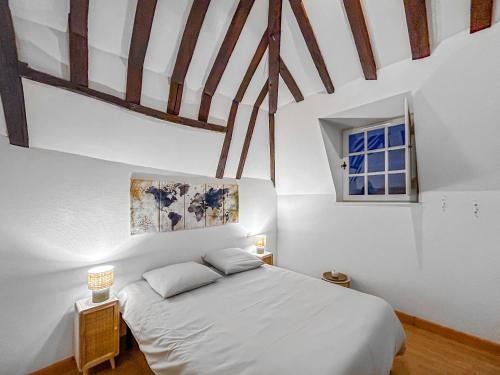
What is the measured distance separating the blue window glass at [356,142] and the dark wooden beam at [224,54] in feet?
6.37

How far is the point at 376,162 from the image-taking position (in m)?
2.95

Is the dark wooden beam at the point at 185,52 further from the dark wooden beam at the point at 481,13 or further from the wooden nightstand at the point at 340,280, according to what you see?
the wooden nightstand at the point at 340,280

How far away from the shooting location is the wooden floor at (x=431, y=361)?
1.81 m

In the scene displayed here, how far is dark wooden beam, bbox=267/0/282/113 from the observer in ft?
7.40

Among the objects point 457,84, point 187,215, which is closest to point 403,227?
point 457,84

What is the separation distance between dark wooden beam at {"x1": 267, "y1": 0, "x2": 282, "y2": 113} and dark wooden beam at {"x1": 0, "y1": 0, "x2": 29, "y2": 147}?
6.84 ft

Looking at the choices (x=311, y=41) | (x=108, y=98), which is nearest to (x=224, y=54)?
(x=311, y=41)

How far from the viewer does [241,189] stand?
130 inches

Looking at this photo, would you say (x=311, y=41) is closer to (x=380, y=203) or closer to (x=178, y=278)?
(x=380, y=203)

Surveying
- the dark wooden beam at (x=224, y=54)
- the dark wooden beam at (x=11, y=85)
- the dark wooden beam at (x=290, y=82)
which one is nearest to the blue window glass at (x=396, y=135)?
the dark wooden beam at (x=290, y=82)

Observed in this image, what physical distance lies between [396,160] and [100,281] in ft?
10.9

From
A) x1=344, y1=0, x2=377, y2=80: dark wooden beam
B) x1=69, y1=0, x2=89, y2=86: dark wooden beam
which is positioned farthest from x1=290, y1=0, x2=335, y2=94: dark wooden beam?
x1=69, y1=0, x2=89, y2=86: dark wooden beam

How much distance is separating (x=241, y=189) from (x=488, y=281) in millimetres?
2702

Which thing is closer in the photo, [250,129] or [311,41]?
[311,41]
